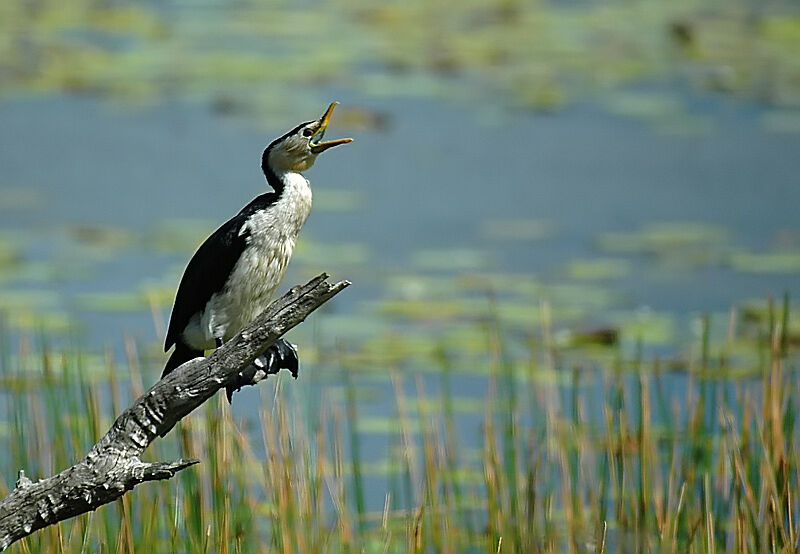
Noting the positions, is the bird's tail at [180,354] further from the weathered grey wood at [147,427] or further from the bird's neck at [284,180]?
the bird's neck at [284,180]

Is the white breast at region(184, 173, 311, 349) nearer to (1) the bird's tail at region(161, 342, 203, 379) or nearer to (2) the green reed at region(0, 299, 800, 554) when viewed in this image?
(1) the bird's tail at region(161, 342, 203, 379)

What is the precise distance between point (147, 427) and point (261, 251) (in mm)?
188

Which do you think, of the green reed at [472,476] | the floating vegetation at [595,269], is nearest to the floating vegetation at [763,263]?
the floating vegetation at [595,269]

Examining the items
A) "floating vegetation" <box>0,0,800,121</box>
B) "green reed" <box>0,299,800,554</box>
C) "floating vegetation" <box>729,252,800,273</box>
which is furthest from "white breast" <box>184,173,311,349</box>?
"floating vegetation" <box>0,0,800,121</box>

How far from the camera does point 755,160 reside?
14.7 ft

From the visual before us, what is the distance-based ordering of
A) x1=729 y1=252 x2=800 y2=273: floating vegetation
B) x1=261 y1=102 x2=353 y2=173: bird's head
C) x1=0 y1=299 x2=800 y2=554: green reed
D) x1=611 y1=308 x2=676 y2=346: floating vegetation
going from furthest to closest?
x1=729 y1=252 x2=800 y2=273: floating vegetation < x1=611 y1=308 x2=676 y2=346: floating vegetation < x1=0 y1=299 x2=800 y2=554: green reed < x1=261 y1=102 x2=353 y2=173: bird's head

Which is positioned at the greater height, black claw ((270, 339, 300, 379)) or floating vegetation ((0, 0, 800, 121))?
floating vegetation ((0, 0, 800, 121))

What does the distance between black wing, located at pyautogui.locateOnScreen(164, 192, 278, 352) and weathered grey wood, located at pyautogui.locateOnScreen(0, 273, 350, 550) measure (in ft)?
0.27

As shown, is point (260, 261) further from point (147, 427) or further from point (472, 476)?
point (472, 476)

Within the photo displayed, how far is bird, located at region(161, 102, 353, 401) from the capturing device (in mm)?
1192

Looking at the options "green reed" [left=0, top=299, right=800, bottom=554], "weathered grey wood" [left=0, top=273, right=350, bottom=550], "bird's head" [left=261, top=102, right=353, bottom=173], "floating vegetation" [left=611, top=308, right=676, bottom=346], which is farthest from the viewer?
"floating vegetation" [left=611, top=308, right=676, bottom=346]

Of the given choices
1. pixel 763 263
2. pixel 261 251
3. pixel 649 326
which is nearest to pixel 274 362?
pixel 261 251

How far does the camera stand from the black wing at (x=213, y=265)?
120 cm

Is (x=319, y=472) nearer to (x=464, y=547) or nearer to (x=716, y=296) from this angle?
(x=464, y=547)
